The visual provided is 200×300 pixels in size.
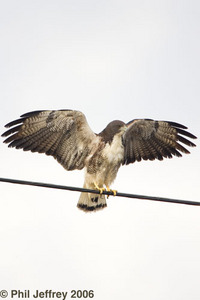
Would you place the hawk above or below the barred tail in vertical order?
above

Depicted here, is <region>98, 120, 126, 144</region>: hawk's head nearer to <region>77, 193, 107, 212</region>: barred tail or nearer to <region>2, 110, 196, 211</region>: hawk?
<region>2, 110, 196, 211</region>: hawk

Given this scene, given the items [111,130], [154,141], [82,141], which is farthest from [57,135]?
[154,141]

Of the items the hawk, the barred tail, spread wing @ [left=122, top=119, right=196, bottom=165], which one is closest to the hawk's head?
the hawk

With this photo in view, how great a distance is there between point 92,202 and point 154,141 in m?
1.65

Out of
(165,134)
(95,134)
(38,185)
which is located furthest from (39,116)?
(38,185)

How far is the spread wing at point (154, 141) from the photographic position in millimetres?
9859

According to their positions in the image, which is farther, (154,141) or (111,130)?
(154,141)

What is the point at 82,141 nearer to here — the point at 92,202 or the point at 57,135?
the point at 57,135

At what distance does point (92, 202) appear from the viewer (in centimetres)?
964

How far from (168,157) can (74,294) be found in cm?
313

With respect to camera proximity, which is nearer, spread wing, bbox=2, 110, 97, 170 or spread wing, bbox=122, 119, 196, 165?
spread wing, bbox=2, 110, 97, 170

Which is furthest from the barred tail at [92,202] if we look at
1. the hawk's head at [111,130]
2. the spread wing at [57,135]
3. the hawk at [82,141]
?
the hawk's head at [111,130]

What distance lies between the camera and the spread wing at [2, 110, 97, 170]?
9.06m

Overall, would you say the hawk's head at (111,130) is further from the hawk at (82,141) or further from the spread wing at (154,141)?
the spread wing at (154,141)
